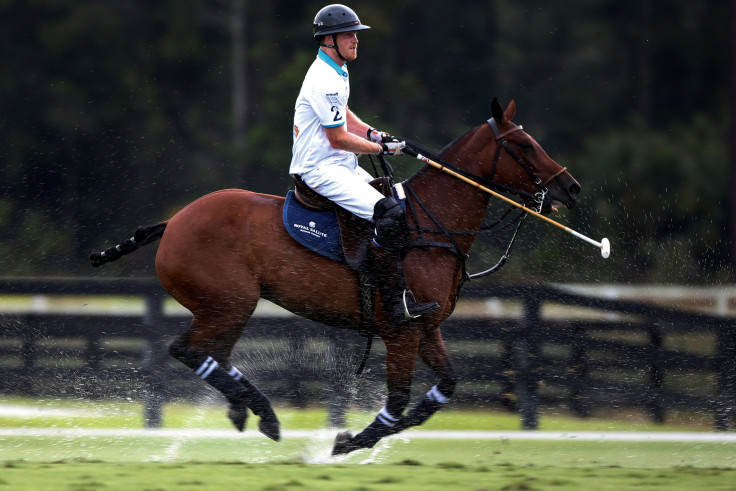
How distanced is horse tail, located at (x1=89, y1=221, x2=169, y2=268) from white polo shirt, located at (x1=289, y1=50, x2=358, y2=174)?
37.9 inches

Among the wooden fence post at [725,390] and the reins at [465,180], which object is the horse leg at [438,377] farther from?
the wooden fence post at [725,390]

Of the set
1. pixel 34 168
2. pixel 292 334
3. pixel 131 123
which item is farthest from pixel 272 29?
pixel 292 334

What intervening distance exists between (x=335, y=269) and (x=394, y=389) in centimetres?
78

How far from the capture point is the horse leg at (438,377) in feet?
22.2

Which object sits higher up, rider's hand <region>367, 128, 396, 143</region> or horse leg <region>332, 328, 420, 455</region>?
rider's hand <region>367, 128, 396, 143</region>

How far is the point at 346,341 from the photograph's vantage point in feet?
28.4

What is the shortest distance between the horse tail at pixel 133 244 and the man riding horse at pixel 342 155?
3.20 ft

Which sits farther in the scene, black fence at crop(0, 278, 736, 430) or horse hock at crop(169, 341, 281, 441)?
black fence at crop(0, 278, 736, 430)

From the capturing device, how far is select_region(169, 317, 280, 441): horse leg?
673 cm

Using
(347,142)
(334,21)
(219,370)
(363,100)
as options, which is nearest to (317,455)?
(219,370)

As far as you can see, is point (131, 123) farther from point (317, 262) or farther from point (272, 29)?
point (317, 262)

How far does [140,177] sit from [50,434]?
11.9 metres

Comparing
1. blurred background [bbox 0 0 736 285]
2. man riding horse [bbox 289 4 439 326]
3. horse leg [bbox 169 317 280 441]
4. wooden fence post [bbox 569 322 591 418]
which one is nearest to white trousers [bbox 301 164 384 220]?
man riding horse [bbox 289 4 439 326]

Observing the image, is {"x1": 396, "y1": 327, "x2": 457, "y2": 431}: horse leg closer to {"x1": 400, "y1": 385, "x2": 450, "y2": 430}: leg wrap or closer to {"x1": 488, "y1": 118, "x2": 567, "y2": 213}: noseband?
{"x1": 400, "y1": 385, "x2": 450, "y2": 430}: leg wrap
